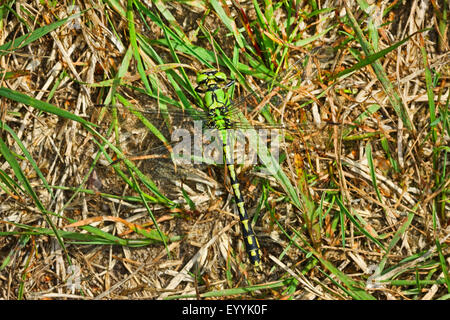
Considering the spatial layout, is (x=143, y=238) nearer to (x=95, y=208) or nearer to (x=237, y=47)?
(x=95, y=208)

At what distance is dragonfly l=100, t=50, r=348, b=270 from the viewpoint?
1662 mm

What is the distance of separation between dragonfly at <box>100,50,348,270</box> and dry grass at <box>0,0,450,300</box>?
7 cm

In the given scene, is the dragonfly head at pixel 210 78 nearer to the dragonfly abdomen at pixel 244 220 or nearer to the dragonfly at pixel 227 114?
the dragonfly at pixel 227 114

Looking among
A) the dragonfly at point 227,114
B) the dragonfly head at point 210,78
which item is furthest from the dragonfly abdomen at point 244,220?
the dragonfly head at point 210,78

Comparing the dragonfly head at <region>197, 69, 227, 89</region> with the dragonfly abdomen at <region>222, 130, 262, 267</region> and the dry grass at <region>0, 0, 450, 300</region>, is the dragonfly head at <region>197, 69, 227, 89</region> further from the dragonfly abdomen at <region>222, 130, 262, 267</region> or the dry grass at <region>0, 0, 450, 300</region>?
the dragonfly abdomen at <region>222, 130, 262, 267</region>

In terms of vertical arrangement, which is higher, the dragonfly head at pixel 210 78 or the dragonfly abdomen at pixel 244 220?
the dragonfly head at pixel 210 78

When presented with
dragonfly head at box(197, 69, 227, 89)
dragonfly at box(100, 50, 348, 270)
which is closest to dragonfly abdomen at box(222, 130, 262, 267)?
dragonfly at box(100, 50, 348, 270)

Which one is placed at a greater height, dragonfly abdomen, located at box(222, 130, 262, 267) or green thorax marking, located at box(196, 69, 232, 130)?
green thorax marking, located at box(196, 69, 232, 130)

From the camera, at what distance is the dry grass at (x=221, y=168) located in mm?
1725

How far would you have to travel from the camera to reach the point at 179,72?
177 centimetres

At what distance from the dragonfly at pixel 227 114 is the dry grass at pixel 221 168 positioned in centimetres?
7

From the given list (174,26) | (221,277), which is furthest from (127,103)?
(221,277)

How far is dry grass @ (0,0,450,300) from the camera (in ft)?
5.66

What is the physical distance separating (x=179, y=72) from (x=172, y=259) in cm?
98
